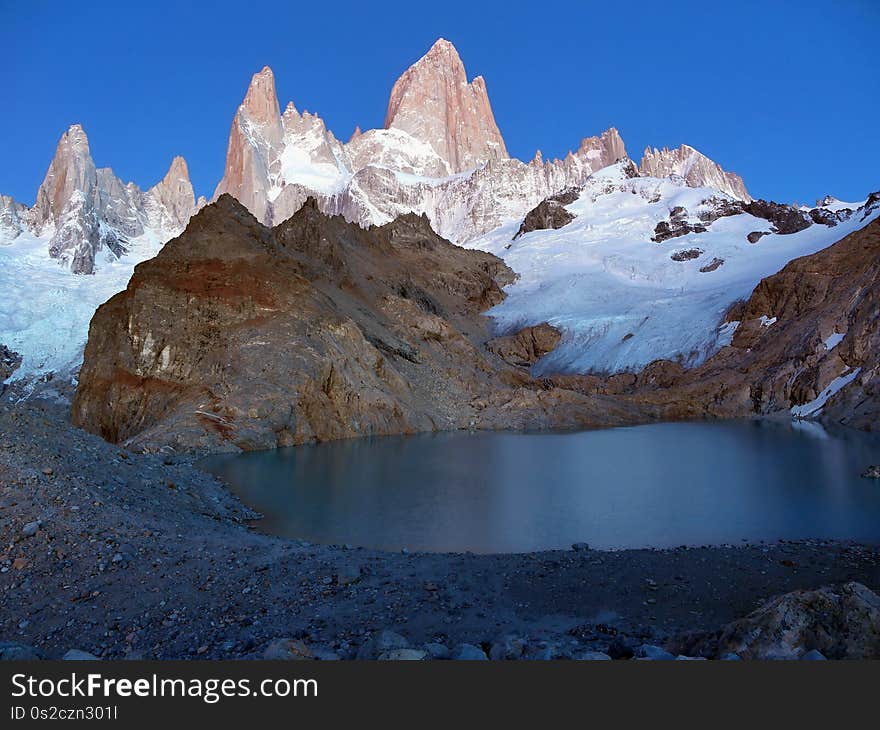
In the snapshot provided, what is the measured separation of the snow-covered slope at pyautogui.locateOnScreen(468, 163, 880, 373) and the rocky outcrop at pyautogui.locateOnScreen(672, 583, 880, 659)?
7896 centimetres

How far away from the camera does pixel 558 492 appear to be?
23.6 metres

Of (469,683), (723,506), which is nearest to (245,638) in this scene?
(469,683)

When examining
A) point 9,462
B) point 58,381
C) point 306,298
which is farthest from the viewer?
point 58,381

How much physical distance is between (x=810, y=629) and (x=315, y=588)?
22.1ft

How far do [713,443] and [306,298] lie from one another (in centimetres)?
2802

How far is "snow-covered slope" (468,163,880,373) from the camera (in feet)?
295

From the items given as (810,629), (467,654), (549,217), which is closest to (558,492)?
(810,629)

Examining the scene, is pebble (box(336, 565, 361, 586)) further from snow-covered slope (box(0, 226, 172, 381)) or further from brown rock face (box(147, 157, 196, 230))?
brown rock face (box(147, 157, 196, 230))

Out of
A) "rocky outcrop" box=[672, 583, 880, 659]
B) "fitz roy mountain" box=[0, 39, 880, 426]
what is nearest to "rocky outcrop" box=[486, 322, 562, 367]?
"fitz roy mountain" box=[0, 39, 880, 426]

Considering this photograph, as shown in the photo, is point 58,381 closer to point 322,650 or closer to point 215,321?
point 215,321

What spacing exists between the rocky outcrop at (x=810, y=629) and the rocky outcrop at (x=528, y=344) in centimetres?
9102

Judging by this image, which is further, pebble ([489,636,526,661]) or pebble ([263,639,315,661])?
pebble ([489,636,526,661])

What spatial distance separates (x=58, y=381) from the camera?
9094 centimetres

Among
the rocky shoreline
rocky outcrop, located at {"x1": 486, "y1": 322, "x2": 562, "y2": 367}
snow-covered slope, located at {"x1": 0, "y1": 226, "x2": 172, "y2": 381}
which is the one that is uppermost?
snow-covered slope, located at {"x1": 0, "y1": 226, "x2": 172, "y2": 381}
